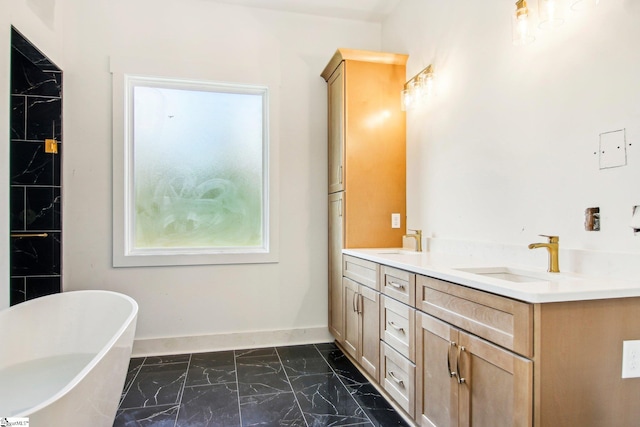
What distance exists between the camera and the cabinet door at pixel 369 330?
2391 mm

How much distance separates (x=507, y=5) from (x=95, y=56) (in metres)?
2.97

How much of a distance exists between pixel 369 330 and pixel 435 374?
808 millimetres

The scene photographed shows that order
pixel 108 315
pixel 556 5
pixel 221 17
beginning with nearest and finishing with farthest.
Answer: pixel 556 5
pixel 108 315
pixel 221 17

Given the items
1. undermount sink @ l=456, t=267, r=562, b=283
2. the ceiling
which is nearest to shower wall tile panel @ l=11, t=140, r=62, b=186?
the ceiling

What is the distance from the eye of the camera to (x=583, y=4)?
1623mm

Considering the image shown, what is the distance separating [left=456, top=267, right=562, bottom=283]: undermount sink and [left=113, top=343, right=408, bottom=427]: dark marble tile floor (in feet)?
3.08

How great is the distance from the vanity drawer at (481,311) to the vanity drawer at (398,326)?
15 centimetres

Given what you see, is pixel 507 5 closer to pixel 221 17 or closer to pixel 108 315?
pixel 221 17

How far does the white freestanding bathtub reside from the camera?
137cm

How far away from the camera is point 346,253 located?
9.68 ft

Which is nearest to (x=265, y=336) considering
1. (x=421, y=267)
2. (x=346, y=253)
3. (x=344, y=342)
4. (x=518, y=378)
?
(x=344, y=342)

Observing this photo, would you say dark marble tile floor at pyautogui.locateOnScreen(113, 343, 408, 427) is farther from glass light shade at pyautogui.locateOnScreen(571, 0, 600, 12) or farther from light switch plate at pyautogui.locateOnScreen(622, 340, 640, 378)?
glass light shade at pyautogui.locateOnScreen(571, 0, 600, 12)

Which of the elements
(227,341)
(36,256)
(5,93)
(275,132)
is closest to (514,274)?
(275,132)

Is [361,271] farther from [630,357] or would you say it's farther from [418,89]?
[630,357]
